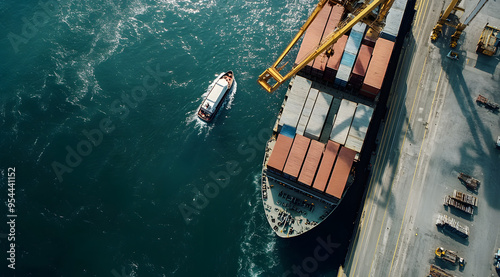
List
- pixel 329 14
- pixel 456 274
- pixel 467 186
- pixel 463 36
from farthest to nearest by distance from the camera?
pixel 463 36 < pixel 329 14 < pixel 467 186 < pixel 456 274

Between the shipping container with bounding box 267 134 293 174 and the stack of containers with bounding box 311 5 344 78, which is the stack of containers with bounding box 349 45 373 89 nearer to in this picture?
the stack of containers with bounding box 311 5 344 78

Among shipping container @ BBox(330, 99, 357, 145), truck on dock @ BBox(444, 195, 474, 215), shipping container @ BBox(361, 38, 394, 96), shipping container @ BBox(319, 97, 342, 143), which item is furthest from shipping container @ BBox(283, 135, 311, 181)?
truck on dock @ BBox(444, 195, 474, 215)

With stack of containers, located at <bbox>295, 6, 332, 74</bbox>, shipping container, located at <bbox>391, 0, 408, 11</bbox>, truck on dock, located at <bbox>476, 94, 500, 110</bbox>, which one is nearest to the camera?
stack of containers, located at <bbox>295, 6, 332, 74</bbox>

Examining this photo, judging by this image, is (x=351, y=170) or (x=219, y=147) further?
(x=219, y=147)

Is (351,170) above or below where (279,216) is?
above

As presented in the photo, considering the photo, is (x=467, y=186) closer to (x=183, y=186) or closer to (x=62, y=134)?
(x=183, y=186)

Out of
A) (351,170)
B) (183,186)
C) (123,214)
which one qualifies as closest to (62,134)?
(123,214)

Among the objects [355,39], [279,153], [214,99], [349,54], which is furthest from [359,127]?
[214,99]

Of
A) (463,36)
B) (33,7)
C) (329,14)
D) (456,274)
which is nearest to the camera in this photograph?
(456,274)
